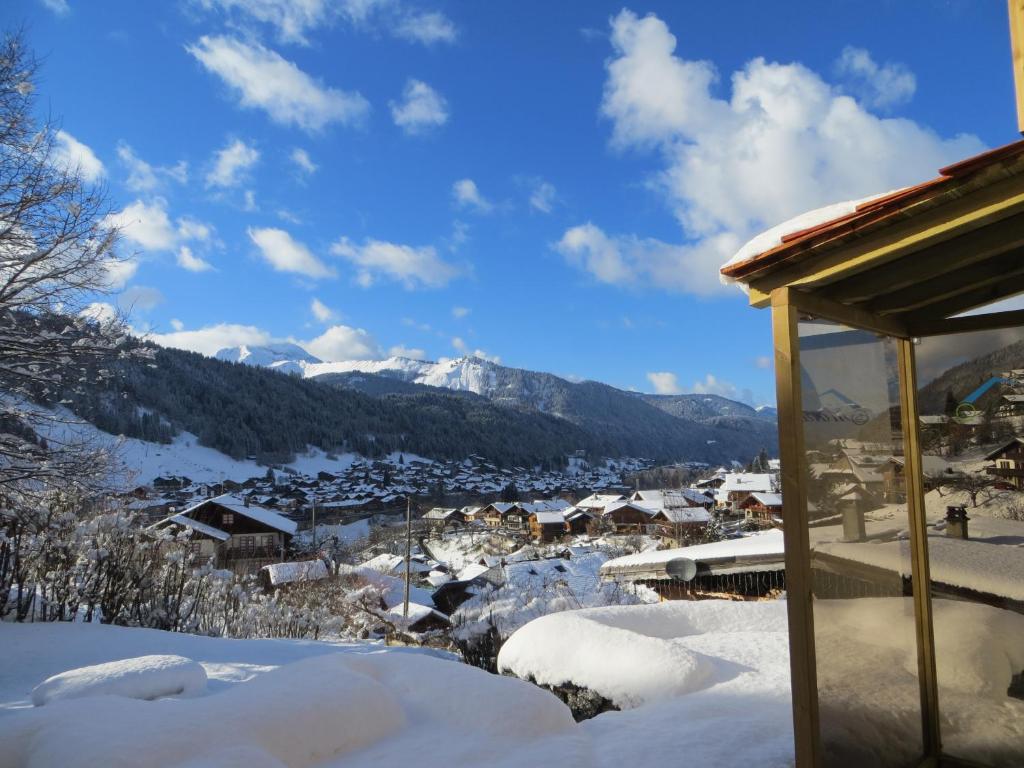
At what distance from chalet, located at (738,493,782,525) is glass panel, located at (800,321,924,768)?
101ft

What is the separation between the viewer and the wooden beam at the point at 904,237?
199 cm

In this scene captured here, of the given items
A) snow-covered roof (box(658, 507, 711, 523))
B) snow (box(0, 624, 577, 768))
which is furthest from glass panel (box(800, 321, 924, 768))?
snow-covered roof (box(658, 507, 711, 523))

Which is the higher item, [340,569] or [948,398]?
[948,398]

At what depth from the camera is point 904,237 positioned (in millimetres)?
2186

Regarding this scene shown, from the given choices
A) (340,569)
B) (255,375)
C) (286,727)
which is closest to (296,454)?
(255,375)

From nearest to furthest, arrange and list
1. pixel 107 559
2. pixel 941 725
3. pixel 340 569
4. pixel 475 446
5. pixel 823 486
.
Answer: pixel 823 486, pixel 941 725, pixel 107 559, pixel 340 569, pixel 475 446

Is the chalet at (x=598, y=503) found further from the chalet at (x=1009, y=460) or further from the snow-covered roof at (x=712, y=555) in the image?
the chalet at (x=1009, y=460)

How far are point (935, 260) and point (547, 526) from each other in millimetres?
46994

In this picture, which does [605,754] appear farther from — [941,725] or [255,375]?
[255,375]

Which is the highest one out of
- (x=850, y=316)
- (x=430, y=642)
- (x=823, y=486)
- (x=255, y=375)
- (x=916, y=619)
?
(x=255, y=375)

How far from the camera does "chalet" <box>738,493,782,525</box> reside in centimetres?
3395

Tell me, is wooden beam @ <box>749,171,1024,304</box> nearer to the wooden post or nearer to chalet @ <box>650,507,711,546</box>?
the wooden post

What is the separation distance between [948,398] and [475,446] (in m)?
102

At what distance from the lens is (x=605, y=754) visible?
3109 millimetres
